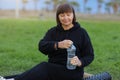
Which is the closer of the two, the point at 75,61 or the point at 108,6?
the point at 75,61

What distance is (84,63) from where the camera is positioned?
5.21 m

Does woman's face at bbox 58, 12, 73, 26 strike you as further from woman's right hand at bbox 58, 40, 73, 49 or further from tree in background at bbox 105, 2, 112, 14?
tree in background at bbox 105, 2, 112, 14

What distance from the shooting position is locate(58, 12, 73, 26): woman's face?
5.26 m

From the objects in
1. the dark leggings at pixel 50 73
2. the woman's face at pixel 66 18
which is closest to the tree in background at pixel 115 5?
the woman's face at pixel 66 18

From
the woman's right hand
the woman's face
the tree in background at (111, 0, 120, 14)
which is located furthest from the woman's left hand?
the tree in background at (111, 0, 120, 14)

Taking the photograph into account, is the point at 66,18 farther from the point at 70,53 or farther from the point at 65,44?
the point at 70,53

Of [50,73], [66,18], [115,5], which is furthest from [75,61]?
[115,5]

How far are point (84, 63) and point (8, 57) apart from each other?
161 inches

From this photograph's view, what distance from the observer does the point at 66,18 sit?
206 inches

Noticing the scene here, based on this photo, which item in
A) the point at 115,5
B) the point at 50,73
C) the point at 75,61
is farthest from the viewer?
the point at 115,5

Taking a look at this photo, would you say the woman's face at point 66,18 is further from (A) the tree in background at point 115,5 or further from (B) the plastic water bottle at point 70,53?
(A) the tree in background at point 115,5

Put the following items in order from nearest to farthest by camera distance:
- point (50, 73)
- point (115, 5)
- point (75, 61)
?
point (75, 61) → point (50, 73) → point (115, 5)

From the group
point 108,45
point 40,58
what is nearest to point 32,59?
point 40,58

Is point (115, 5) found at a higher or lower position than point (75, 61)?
lower
